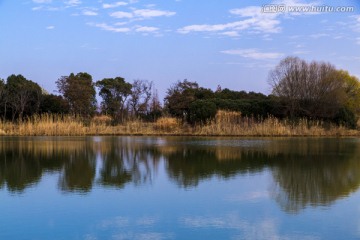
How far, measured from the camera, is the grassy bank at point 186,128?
22.5 metres

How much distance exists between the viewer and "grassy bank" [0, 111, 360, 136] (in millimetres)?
22531

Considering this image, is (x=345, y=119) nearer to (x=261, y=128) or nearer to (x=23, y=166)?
(x=261, y=128)

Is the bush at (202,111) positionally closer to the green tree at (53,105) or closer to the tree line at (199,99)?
the tree line at (199,99)

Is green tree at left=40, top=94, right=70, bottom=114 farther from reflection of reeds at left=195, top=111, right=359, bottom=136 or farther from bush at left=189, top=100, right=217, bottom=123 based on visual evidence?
reflection of reeds at left=195, top=111, right=359, bottom=136

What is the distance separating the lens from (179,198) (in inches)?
247

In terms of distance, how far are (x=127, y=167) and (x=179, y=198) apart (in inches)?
138

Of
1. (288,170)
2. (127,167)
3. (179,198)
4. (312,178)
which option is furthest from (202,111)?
(179,198)

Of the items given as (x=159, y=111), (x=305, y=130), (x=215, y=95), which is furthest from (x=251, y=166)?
(x=159, y=111)

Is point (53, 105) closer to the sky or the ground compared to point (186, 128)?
closer to the sky

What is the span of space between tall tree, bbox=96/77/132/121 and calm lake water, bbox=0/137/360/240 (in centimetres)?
2266

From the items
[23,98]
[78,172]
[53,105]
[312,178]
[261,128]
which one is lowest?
[312,178]

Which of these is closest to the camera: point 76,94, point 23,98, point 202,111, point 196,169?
point 196,169

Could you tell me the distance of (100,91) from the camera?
35.1 meters

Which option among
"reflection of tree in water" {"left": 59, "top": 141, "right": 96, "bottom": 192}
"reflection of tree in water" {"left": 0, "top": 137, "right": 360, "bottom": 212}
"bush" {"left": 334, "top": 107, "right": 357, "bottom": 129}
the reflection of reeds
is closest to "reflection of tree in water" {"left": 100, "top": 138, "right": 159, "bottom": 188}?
"reflection of tree in water" {"left": 0, "top": 137, "right": 360, "bottom": 212}
